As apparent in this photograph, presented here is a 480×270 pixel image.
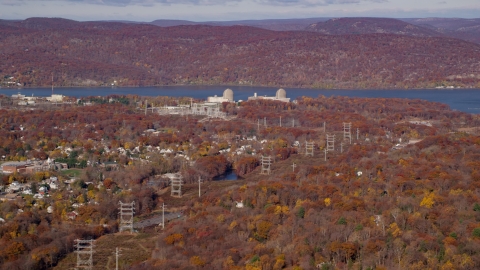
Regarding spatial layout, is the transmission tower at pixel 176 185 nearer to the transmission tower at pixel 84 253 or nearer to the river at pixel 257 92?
the transmission tower at pixel 84 253

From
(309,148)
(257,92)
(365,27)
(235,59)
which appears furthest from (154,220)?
(365,27)

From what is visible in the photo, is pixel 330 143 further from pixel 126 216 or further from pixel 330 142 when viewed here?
pixel 126 216

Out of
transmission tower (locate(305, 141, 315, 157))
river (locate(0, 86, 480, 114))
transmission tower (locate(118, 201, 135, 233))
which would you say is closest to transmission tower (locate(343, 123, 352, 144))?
transmission tower (locate(305, 141, 315, 157))

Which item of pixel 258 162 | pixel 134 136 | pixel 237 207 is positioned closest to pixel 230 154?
pixel 258 162

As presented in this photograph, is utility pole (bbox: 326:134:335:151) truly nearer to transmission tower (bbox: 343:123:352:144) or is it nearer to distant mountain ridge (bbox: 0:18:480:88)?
transmission tower (bbox: 343:123:352:144)

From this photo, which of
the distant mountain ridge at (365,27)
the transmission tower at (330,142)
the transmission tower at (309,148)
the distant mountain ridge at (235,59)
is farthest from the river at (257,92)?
the distant mountain ridge at (365,27)

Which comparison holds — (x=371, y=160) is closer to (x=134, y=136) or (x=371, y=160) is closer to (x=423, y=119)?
(x=134, y=136)
